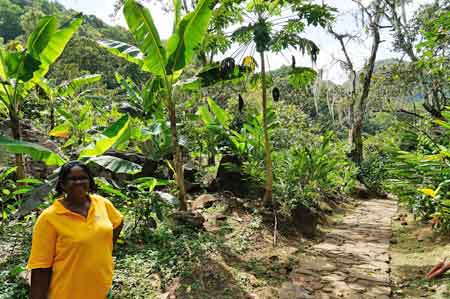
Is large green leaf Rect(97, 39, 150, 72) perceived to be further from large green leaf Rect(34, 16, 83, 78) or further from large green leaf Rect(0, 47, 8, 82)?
large green leaf Rect(0, 47, 8, 82)

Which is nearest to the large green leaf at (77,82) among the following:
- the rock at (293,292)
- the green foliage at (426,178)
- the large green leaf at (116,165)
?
the large green leaf at (116,165)

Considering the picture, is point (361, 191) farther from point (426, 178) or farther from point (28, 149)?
point (28, 149)

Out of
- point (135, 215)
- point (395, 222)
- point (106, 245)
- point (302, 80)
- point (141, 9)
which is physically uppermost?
point (141, 9)

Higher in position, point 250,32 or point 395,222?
point 250,32

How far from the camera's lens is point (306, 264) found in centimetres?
471

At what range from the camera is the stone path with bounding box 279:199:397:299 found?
12.6ft

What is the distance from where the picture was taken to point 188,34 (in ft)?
14.5

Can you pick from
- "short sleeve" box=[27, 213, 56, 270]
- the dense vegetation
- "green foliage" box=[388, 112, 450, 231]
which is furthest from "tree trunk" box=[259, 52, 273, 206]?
"short sleeve" box=[27, 213, 56, 270]

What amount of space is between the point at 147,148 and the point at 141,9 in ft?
11.2

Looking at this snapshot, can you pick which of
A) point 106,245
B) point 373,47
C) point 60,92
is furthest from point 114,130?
point 373,47

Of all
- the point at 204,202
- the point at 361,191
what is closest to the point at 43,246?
the point at 204,202

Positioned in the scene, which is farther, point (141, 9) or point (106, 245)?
point (141, 9)

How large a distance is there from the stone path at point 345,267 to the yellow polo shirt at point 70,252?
7.13ft

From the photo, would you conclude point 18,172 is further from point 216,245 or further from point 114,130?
point 216,245
